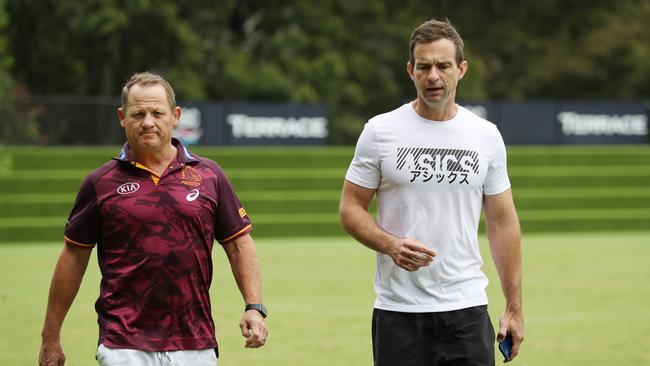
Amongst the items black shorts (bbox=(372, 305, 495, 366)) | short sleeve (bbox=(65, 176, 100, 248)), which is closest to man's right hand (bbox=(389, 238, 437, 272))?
black shorts (bbox=(372, 305, 495, 366))

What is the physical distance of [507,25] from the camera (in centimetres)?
5662

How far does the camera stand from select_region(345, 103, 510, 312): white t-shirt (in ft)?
18.8

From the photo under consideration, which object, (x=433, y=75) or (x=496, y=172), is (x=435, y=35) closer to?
(x=433, y=75)

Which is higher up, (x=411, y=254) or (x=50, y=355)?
(x=411, y=254)

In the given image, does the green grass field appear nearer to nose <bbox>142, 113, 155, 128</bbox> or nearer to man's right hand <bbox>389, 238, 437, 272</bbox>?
man's right hand <bbox>389, 238, 437, 272</bbox>

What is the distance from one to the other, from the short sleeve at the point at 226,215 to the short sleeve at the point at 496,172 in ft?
3.56

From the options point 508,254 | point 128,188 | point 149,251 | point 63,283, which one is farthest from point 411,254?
point 63,283

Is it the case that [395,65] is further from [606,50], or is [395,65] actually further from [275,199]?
[275,199]

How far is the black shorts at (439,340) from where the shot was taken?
5707 mm

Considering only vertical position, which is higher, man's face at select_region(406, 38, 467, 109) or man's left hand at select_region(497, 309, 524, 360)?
man's face at select_region(406, 38, 467, 109)

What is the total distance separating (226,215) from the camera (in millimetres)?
5652

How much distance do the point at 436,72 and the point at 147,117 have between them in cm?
126

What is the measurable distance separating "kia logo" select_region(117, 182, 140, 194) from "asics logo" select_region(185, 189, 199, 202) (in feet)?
0.69

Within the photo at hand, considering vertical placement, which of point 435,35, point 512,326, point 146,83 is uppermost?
point 435,35
